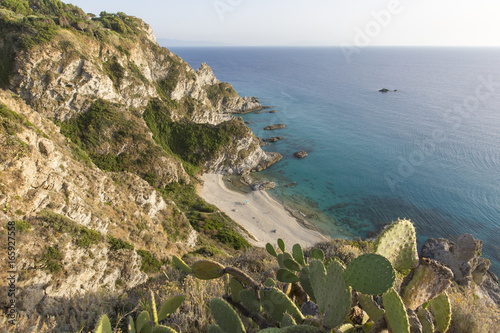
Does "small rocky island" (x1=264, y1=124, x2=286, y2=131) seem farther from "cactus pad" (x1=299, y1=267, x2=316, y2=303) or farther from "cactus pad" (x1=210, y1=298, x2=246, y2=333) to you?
"cactus pad" (x1=210, y1=298, x2=246, y2=333)

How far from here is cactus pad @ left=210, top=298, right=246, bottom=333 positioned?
12.7 feet

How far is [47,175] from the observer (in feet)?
55.7

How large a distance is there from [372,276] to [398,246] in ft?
5.77

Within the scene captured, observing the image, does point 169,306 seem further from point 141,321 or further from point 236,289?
point 236,289

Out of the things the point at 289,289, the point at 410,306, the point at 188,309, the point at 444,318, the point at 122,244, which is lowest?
the point at 122,244

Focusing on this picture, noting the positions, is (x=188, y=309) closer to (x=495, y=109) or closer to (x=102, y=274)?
(x=102, y=274)

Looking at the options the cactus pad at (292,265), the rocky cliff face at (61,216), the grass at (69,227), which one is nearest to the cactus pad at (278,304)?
the cactus pad at (292,265)

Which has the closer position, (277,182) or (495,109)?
(277,182)

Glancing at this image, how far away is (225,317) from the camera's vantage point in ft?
13.0

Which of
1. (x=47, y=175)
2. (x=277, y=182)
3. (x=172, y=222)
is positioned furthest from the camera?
(x=277, y=182)

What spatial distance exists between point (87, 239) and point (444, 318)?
57.4 feet

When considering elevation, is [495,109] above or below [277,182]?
above

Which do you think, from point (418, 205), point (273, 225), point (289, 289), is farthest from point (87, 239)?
point (418, 205)

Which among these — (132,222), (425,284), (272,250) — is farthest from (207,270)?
(132,222)
